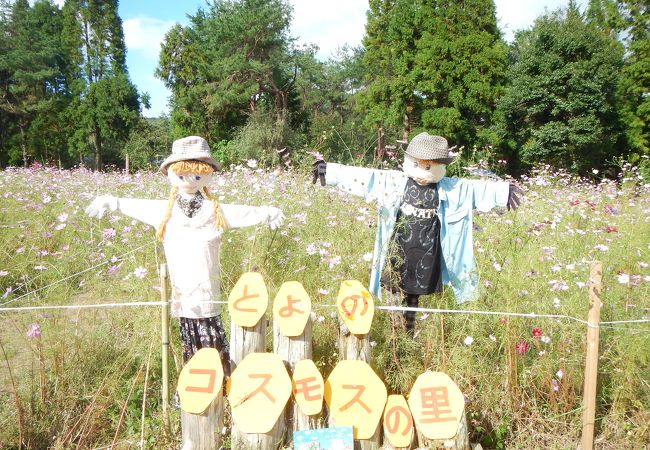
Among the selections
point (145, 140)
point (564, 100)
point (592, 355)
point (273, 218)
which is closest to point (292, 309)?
point (273, 218)

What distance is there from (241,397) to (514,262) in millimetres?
1580

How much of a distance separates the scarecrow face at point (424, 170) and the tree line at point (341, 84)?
9438 millimetres

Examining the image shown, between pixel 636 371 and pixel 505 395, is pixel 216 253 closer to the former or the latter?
pixel 505 395

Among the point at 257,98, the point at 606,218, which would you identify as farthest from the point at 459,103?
the point at 606,218

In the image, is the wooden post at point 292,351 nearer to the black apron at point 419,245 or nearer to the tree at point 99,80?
the black apron at point 419,245

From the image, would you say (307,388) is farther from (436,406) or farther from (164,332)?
(164,332)

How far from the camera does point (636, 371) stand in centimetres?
191

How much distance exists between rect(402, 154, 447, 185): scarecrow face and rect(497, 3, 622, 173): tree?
14.3 meters

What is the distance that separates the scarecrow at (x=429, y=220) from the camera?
7.55 feet

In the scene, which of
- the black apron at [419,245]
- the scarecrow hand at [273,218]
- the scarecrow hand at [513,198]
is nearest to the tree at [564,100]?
the scarecrow hand at [513,198]

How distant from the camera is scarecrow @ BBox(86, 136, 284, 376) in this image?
2.01 metres

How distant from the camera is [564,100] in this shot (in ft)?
49.1

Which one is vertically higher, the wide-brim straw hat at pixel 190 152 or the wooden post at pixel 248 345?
the wide-brim straw hat at pixel 190 152

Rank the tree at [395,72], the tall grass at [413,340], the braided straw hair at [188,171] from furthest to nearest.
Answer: the tree at [395,72], the braided straw hair at [188,171], the tall grass at [413,340]
